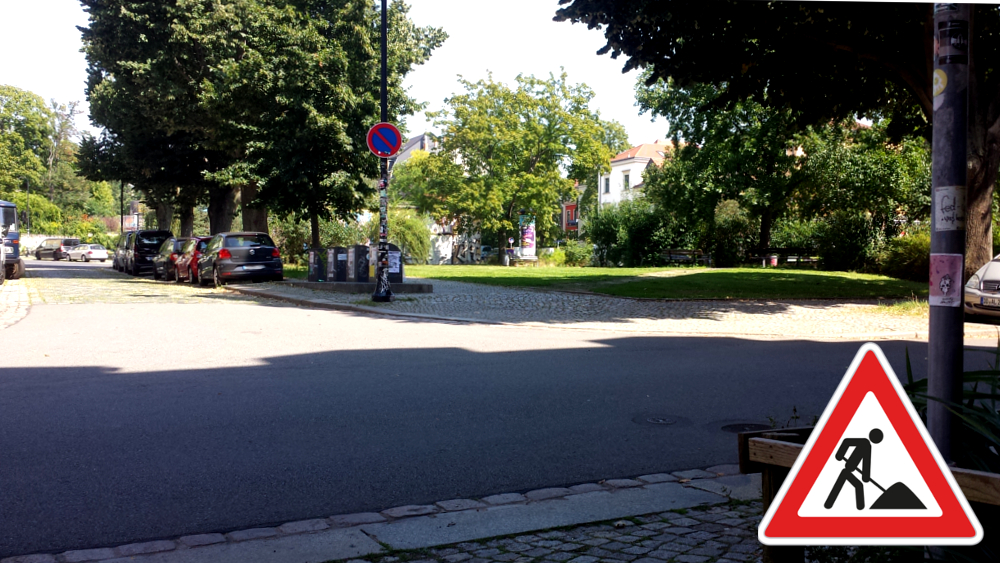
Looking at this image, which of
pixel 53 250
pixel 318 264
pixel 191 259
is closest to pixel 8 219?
pixel 191 259

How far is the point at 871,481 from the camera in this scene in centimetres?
249

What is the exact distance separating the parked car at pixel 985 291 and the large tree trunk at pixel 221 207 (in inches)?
1229

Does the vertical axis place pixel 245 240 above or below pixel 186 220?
below

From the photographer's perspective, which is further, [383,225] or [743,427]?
[383,225]

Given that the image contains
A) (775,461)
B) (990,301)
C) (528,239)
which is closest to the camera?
(775,461)

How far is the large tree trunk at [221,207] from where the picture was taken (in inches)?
1485

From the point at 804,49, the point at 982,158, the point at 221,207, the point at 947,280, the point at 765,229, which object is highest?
the point at 804,49

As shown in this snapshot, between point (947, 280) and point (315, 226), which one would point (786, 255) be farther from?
point (947, 280)

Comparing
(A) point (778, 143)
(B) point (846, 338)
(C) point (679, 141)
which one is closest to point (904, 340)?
(B) point (846, 338)

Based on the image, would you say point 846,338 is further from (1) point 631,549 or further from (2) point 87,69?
(2) point 87,69

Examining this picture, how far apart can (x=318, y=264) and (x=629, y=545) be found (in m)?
21.5

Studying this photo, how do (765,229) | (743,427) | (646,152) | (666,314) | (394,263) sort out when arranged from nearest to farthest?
(743,427) < (666,314) < (394,263) < (765,229) < (646,152)

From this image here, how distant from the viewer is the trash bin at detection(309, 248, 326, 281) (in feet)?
80.2

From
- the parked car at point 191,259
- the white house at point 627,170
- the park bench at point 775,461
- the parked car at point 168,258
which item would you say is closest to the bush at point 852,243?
the parked car at point 191,259
